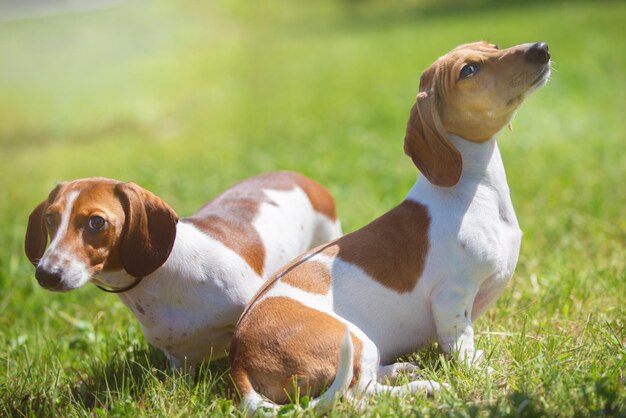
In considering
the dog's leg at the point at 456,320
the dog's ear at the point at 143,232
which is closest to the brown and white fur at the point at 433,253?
the dog's leg at the point at 456,320

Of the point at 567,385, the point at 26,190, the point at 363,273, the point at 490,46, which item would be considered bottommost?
the point at 26,190

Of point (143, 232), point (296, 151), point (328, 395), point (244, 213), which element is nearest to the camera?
point (328, 395)

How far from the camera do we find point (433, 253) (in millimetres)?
3436

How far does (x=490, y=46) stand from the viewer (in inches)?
144

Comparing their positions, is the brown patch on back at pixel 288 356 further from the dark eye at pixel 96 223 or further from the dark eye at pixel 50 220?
the dark eye at pixel 50 220

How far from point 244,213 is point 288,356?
1.18 m

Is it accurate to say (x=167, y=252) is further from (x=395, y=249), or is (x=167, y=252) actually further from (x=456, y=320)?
(x=456, y=320)

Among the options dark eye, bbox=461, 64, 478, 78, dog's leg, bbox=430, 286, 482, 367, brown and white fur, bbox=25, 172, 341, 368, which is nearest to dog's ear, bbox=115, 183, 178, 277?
brown and white fur, bbox=25, 172, 341, 368

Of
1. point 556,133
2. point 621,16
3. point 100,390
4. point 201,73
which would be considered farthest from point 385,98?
point 100,390

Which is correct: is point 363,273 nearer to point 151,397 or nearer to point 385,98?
point 151,397

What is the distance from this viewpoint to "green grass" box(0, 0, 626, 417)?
3.45 meters

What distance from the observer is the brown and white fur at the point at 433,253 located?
11.0ft

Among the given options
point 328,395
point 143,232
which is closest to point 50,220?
point 143,232

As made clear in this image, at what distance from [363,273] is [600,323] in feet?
4.17
